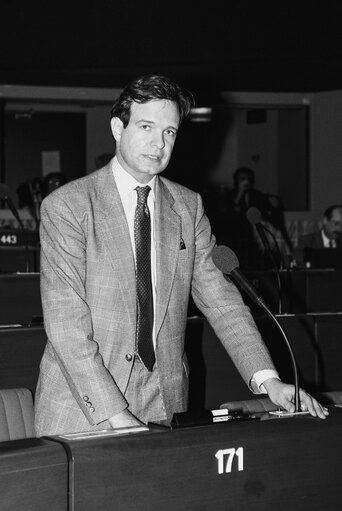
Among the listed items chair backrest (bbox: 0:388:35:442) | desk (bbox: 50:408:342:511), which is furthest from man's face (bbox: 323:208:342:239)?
desk (bbox: 50:408:342:511)

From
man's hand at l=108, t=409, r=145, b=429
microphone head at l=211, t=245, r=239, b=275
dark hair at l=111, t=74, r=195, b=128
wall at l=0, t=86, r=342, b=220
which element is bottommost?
man's hand at l=108, t=409, r=145, b=429

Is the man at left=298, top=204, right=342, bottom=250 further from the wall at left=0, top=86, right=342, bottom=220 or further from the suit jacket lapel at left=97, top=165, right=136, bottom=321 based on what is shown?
the suit jacket lapel at left=97, top=165, right=136, bottom=321

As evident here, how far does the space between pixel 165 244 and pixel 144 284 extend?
0.12m

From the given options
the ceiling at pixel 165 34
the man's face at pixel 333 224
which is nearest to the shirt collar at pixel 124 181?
the man's face at pixel 333 224

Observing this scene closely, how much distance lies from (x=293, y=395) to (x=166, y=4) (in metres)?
7.98

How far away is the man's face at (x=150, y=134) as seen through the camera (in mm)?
2318

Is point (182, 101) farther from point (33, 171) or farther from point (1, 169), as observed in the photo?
point (33, 171)

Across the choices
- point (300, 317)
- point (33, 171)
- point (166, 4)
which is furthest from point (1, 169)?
point (300, 317)

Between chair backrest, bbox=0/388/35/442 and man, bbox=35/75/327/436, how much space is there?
42 cm

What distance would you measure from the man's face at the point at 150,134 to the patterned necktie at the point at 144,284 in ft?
0.46

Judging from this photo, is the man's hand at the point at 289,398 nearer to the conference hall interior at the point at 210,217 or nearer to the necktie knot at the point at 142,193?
the conference hall interior at the point at 210,217

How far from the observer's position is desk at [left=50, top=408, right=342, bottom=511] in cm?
157

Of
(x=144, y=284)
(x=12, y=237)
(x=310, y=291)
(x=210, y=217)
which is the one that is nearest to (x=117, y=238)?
(x=144, y=284)

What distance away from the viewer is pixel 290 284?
6.01 meters
